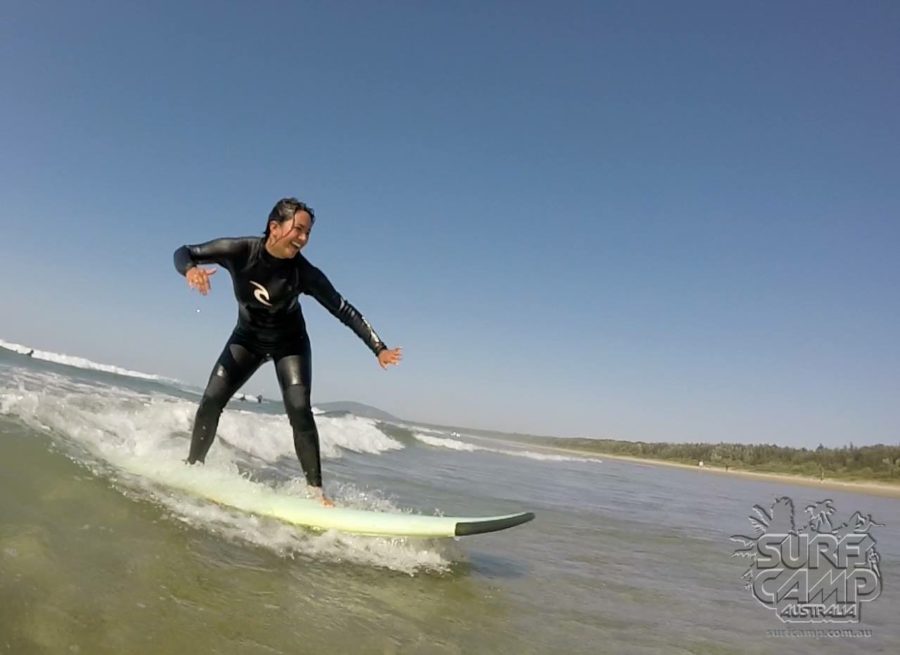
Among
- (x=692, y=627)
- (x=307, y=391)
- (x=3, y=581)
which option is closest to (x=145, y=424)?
(x=307, y=391)

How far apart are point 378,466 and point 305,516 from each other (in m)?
7.31

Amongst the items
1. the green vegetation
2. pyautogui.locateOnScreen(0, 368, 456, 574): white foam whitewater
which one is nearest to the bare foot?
pyautogui.locateOnScreen(0, 368, 456, 574): white foam whitewater

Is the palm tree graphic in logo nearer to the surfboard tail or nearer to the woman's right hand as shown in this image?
the surfboard tail

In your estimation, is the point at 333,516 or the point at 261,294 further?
the point at 261,294

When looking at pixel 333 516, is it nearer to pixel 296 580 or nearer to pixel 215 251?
pixel 296 580

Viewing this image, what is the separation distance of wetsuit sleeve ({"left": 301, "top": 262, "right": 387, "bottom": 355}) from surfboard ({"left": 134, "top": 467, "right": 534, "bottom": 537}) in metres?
1.49

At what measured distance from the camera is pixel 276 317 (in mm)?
4930

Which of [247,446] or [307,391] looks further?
[247,446]

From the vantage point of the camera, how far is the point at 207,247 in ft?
15.2

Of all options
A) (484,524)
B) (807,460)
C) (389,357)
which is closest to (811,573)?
(484,524)

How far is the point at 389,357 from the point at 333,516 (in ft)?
4.87

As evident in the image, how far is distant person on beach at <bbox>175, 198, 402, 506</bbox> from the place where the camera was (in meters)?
4.58

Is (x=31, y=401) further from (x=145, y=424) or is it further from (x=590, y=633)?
(x=590, y=633)

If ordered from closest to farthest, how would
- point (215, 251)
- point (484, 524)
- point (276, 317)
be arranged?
point (484, 524), point (215, 251), point (276, 317)
